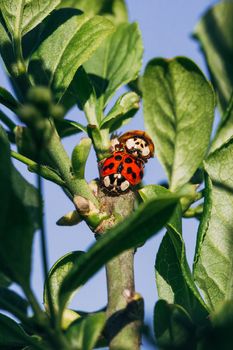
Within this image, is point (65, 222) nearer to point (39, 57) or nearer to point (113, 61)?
point (39, 57)

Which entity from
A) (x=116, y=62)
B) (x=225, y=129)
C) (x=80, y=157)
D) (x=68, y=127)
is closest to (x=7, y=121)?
(x=68, y=127)

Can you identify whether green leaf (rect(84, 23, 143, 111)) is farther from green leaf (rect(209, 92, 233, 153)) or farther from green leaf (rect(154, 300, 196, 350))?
green leaf (rect(154, 300, 196, 350))

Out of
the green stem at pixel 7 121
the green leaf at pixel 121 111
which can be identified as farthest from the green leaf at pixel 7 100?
the green leaf at pixel 121 111

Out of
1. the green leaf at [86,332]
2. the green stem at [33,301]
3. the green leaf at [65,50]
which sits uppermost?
the green leaf at [65,50]

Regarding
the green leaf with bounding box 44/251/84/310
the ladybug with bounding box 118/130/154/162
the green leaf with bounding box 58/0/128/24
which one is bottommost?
the green leaf with bounding box 44/251/84/310

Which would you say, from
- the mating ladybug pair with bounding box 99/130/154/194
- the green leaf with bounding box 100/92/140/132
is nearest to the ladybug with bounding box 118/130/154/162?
the mating ladybug pair with bounding box 99/130/154/194

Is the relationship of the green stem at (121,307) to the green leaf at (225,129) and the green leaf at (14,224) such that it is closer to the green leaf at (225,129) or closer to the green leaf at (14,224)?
the green leaf at (14,224)
